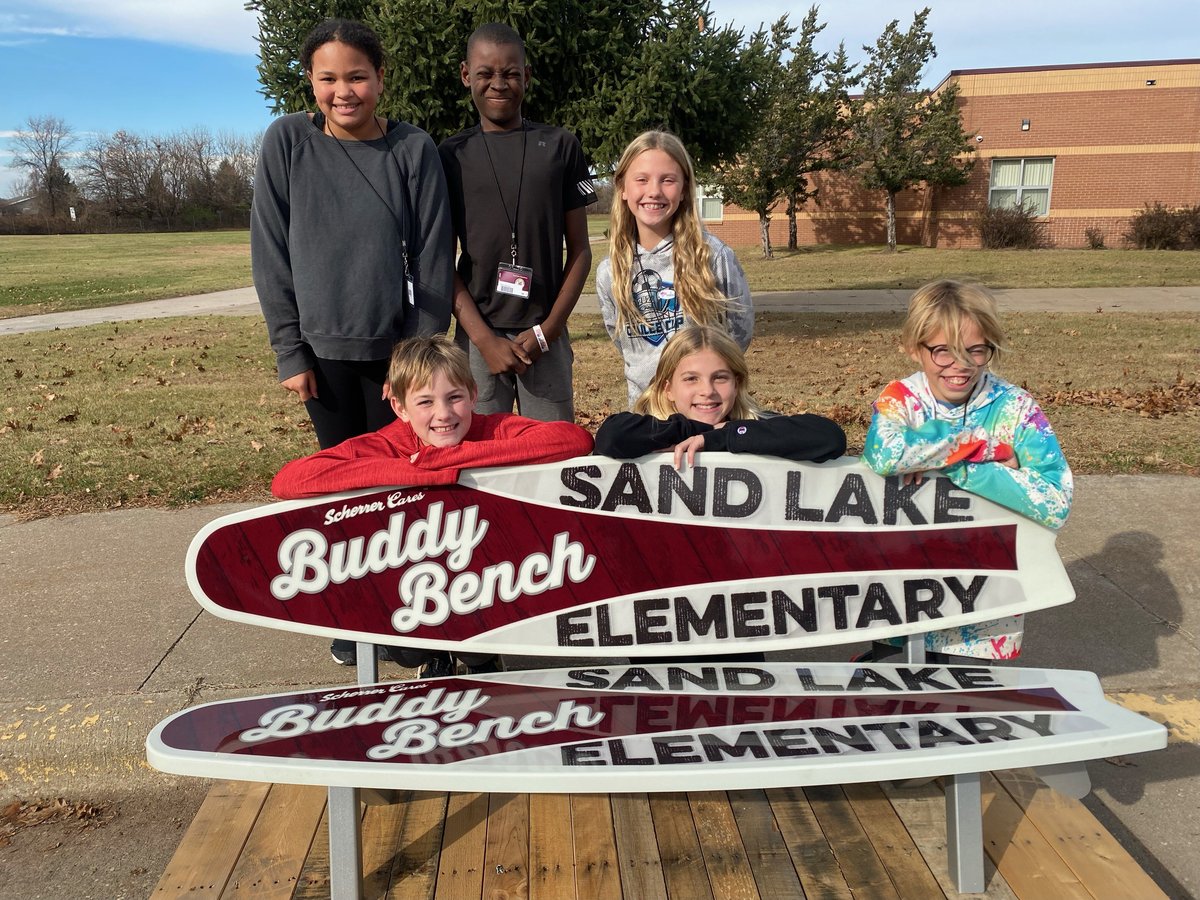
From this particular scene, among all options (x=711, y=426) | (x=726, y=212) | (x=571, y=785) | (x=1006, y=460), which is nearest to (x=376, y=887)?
(x=571, y=785)

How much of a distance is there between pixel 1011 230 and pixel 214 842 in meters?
35.7

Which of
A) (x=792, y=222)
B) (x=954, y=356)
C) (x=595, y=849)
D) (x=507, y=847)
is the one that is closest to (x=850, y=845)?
(x=595, y=849)

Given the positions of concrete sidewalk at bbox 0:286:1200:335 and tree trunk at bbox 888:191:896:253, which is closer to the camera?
concrete sidewalk at bbox 0:286:1200:335

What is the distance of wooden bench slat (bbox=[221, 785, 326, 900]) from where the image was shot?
2.34m

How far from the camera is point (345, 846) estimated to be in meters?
2.24

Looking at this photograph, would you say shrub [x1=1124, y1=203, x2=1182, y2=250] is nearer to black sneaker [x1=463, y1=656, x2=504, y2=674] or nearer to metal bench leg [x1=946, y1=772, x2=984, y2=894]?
black sneaker [x1=463, y1=656, x2=504, y2=674]

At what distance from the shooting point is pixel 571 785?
205 cm

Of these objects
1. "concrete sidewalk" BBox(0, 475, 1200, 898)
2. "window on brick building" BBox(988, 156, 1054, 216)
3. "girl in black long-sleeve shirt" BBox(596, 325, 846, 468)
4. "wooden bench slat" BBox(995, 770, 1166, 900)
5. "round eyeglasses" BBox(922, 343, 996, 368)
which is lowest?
"concrete sidewalk" BBox(0, 475, 1200, 898)

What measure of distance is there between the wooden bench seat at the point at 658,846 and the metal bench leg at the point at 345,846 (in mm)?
108

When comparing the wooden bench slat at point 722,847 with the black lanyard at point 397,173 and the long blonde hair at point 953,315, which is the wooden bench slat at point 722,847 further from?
the black lanyard at point 397,173

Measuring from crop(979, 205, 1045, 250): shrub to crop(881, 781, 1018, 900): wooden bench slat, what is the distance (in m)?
34.5

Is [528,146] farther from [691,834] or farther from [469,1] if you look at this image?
[469,1]

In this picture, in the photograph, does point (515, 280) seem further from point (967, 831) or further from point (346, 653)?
point (967, 831)

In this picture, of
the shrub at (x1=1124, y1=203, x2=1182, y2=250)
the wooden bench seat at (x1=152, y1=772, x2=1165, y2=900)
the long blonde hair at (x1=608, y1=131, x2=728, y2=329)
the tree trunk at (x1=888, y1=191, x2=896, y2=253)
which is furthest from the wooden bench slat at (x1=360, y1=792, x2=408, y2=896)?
the tree trunk at (x1=888, y1=191, x2=896, y2=253)
